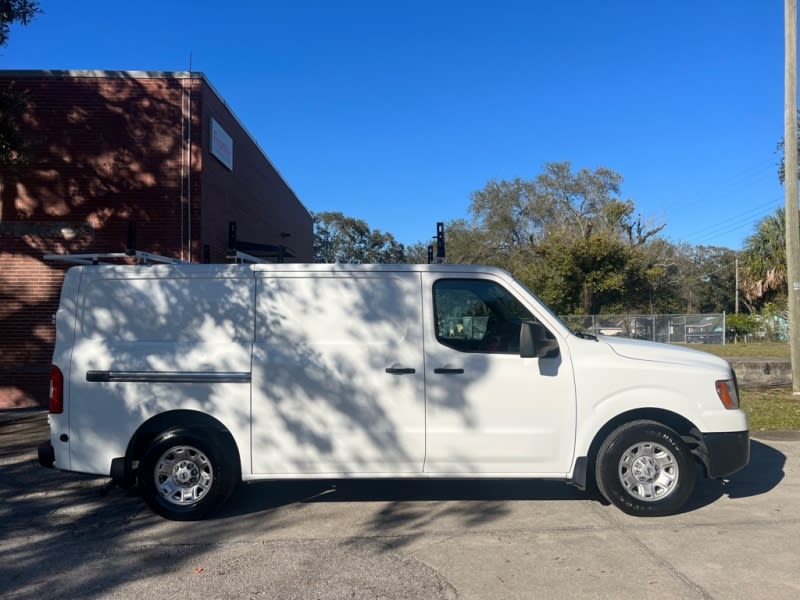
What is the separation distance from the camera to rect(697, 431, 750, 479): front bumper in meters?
5.45

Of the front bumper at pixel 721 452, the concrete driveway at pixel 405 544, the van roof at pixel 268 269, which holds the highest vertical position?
the van roof at pixel 268 269

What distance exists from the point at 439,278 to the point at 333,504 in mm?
2297

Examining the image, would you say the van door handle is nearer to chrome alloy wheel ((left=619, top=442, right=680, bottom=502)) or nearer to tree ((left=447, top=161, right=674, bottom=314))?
chrome alloy wheel ((left=619, top=442, right=680, bottom=502))

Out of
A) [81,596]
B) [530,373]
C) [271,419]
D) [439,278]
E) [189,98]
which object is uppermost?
[189,98]

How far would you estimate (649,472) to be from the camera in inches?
216

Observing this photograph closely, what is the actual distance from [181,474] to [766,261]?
3244 cm

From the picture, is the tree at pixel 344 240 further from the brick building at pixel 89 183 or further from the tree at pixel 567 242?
the brick building at pixel 89 183

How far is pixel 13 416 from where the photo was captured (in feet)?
36.0

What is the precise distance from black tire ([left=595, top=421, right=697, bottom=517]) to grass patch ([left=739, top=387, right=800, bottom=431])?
435 cm

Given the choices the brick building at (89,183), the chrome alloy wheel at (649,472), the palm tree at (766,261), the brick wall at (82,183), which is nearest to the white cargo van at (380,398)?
the chrome alloy wheel at (649,472)

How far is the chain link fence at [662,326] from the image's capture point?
2709 centimetres

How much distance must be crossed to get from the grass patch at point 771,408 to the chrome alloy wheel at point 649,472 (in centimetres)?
438

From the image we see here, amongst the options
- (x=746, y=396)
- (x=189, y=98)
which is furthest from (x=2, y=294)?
(x=746, y=396)

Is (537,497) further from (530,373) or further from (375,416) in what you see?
(375,416)
